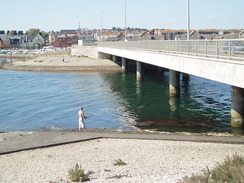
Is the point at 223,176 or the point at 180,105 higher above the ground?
the point at 223,176

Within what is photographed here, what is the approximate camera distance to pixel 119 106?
95.2ft

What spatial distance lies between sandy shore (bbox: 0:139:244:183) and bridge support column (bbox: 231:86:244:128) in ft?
18.3

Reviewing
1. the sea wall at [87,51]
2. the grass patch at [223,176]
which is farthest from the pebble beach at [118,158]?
the sea wall at [87,51]

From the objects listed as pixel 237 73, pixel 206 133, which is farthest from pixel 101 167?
pixel 206 133

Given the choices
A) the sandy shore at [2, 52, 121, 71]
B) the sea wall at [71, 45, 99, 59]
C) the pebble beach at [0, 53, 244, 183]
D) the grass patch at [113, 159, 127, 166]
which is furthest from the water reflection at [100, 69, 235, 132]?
the sea wall at [71, 45, 99, 59]

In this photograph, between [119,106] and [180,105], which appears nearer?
[180,105]

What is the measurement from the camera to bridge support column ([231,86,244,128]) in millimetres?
19609

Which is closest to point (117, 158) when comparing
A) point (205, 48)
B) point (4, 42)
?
point (205, 48)

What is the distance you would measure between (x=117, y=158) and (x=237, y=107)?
30.4ft

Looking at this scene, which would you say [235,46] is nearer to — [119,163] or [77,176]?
[119,163]

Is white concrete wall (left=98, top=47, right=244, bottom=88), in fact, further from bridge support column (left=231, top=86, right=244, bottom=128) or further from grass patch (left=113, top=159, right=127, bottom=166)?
grass patch (left=113, top=159, right=127, bottom=166)

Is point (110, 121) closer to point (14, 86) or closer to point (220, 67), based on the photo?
point (220, 67)

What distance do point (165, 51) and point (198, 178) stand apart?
20417mm

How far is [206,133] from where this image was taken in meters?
18.8
